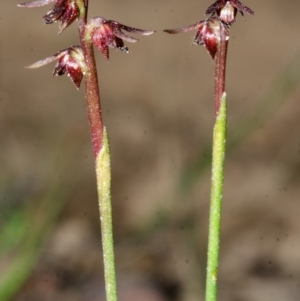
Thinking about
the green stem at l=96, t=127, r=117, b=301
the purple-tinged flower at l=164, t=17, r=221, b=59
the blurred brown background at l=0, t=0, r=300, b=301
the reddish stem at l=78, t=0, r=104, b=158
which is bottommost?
the green stem at l=96, t=127, r=117, b=301

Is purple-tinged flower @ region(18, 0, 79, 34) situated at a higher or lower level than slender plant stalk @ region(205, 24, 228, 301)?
higher

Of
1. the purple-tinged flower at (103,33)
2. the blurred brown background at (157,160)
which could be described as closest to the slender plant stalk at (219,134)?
the purple-tinged flower at (103,33)

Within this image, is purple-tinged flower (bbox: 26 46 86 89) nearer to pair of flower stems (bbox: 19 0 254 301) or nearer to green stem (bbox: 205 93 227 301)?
pair of flower stems (bbox: 19 0 254 301)

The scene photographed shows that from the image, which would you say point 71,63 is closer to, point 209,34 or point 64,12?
point 64,12

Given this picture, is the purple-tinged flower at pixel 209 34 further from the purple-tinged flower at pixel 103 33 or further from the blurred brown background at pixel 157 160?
the blurred brown background at pixel 157 160

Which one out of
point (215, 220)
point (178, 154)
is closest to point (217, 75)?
point (215, 220)

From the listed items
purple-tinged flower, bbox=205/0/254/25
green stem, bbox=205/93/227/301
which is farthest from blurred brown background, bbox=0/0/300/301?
purple-tinged flower, bbox=205/0/254/25

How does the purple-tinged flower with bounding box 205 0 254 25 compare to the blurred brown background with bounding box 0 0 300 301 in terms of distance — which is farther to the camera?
the blurred brown background with bounding box 0 0 300 301
